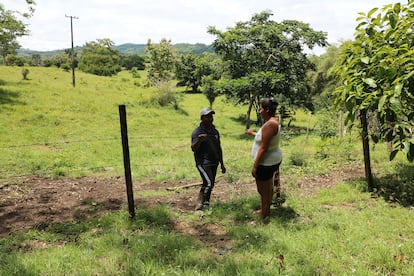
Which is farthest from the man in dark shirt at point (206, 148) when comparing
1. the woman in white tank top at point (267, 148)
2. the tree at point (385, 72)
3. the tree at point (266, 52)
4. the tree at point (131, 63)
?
the tree at point (131, 63)

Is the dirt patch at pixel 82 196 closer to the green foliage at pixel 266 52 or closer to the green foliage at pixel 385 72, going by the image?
the green foliage at pixel 385 72

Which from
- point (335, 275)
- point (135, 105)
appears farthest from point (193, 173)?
point (135, 105)

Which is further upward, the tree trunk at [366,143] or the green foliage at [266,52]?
the green foliage at [266,52]

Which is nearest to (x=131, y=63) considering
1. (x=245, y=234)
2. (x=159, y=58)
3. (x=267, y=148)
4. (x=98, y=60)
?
(x=98, y=60)

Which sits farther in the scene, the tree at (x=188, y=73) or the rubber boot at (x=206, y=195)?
the tree at (x=188, y=73)

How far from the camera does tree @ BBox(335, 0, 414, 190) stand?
4812 mm

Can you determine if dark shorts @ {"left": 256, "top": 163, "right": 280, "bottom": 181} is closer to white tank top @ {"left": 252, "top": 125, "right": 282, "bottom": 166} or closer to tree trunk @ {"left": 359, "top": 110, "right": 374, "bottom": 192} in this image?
white tank top @ {"left": 252, "top": 125, "right": 282, "bottom": 166}

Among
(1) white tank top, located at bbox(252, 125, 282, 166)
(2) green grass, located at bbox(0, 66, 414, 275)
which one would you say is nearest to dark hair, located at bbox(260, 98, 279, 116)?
(1) white tank top, located at bbox(252, 125, 282, 166)

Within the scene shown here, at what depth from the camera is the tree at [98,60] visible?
5988 cm

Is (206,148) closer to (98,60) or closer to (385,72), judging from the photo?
(385,72)

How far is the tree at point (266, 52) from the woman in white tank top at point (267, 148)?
15770mm

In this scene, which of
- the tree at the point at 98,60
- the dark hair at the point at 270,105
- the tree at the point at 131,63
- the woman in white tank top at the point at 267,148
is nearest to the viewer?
the woman in white tank top at the point at 267,148

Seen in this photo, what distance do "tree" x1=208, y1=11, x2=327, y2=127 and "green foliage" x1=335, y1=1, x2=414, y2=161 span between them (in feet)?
47.6

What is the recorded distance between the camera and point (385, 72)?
474 centimetres
